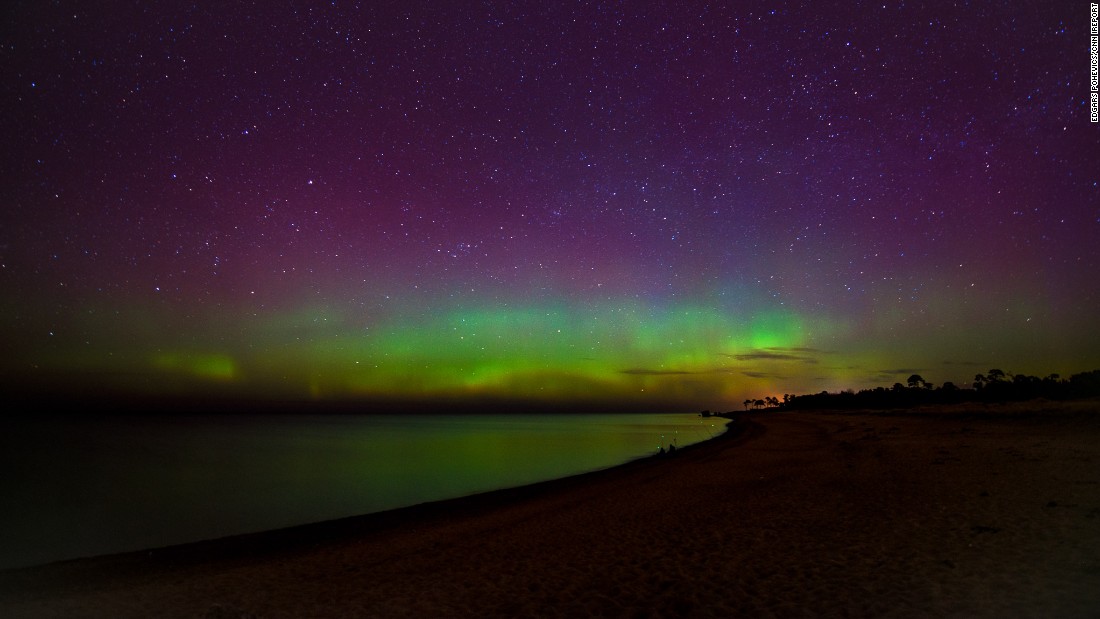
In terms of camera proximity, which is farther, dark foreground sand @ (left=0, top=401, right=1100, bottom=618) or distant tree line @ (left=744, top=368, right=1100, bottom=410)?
distant tree line @ (left=744, top=368, right=1100, bottom=410)

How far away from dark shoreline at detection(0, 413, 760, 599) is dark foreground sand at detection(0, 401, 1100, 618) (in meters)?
0.12

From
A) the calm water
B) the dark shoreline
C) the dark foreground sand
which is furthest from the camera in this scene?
the calm water

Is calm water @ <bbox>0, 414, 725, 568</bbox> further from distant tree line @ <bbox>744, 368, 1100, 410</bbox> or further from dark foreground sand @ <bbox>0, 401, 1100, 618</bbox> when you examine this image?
distant tree line @ <bbox>744, 368, 1100, 410</bbox>

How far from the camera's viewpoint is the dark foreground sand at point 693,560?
24.2 feet

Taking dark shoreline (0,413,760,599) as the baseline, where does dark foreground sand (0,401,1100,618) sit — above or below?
above

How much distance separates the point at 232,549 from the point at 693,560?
44.5 ft

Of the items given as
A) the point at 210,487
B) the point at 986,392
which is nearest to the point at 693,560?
the point at 210,487

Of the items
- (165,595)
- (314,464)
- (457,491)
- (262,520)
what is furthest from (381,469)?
(165,595)

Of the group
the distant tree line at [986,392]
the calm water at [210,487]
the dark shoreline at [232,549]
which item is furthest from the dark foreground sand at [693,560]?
the distant tree line at [986,392]

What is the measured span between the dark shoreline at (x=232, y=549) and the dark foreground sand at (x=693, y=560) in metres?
0.12

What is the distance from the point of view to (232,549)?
15914 millimetres

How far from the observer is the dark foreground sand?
7.38m

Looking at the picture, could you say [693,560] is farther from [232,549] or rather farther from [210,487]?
[210,487]

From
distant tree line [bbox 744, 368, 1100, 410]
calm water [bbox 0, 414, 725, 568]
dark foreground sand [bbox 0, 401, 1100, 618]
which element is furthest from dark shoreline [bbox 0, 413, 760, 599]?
distant tree line [bbox 744, 368, 1100, 410]
